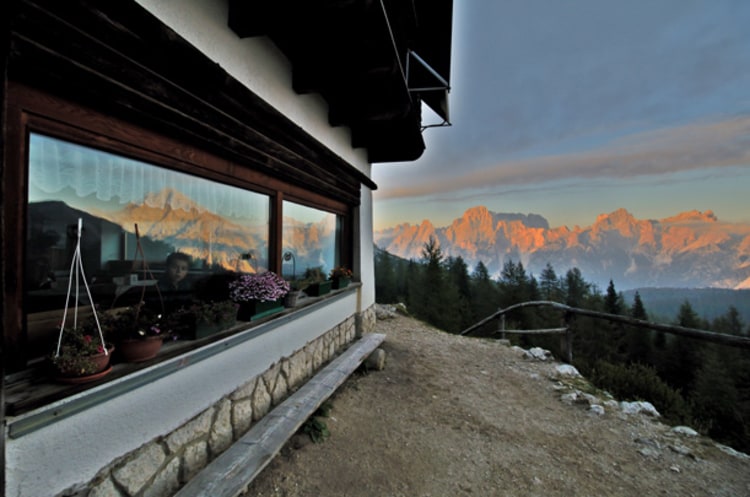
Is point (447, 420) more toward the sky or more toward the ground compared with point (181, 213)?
more toward the ground

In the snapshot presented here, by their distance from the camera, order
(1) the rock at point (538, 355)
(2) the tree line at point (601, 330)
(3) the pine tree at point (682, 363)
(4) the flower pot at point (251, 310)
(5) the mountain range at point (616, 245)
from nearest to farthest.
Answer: (4) the flower pot at point (251, 310)
(1) the rock at point (538, 355)
(2) the tree line at point (601, 330)
(3) the pine tree at point (682, 363)
(5) the mountain range at point (616, 245)

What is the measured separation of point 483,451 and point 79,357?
108 inches

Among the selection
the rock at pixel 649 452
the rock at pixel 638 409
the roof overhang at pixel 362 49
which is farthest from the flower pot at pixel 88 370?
the rock at pixel 638 409

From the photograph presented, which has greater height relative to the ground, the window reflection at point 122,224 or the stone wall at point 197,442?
the window reflection at point 122,224

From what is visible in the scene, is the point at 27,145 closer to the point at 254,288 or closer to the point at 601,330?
the point at 254,288

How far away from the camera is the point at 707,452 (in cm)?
261

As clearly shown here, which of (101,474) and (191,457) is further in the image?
(191,457)

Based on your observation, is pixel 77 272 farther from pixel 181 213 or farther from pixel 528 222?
pixel 528 222

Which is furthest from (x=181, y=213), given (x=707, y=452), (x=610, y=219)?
(x=610, y=219)

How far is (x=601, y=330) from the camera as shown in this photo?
27797 millimetres

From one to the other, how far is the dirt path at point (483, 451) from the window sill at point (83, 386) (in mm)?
957

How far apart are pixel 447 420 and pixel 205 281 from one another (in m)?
2.55

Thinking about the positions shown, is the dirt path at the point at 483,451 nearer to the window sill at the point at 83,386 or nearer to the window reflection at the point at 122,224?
the window sill at the point at 83,386

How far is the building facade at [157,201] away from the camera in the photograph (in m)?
1.11
